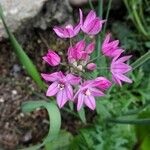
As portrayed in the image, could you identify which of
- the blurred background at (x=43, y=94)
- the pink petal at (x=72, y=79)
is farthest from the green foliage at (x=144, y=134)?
the pink petal at (x=72, y=79)

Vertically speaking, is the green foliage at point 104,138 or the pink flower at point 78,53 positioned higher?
the pink flower at point 78,53

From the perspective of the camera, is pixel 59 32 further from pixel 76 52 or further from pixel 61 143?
pixel 61 143

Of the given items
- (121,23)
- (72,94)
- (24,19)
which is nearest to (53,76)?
(72,94)

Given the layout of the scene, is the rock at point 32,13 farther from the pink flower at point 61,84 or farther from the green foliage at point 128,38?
the pink flower at point 61,84

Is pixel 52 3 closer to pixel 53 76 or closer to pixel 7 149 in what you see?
pixel 7 149

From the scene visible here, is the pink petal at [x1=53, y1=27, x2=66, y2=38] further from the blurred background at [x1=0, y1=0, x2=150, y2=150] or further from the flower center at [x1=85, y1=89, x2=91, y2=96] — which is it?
the blurred background at [x1=0, y1=0, x2=150, y2=150]

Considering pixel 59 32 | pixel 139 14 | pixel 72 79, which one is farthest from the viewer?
pixel 139 14

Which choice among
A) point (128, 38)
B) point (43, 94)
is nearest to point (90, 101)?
point (43, 94)
